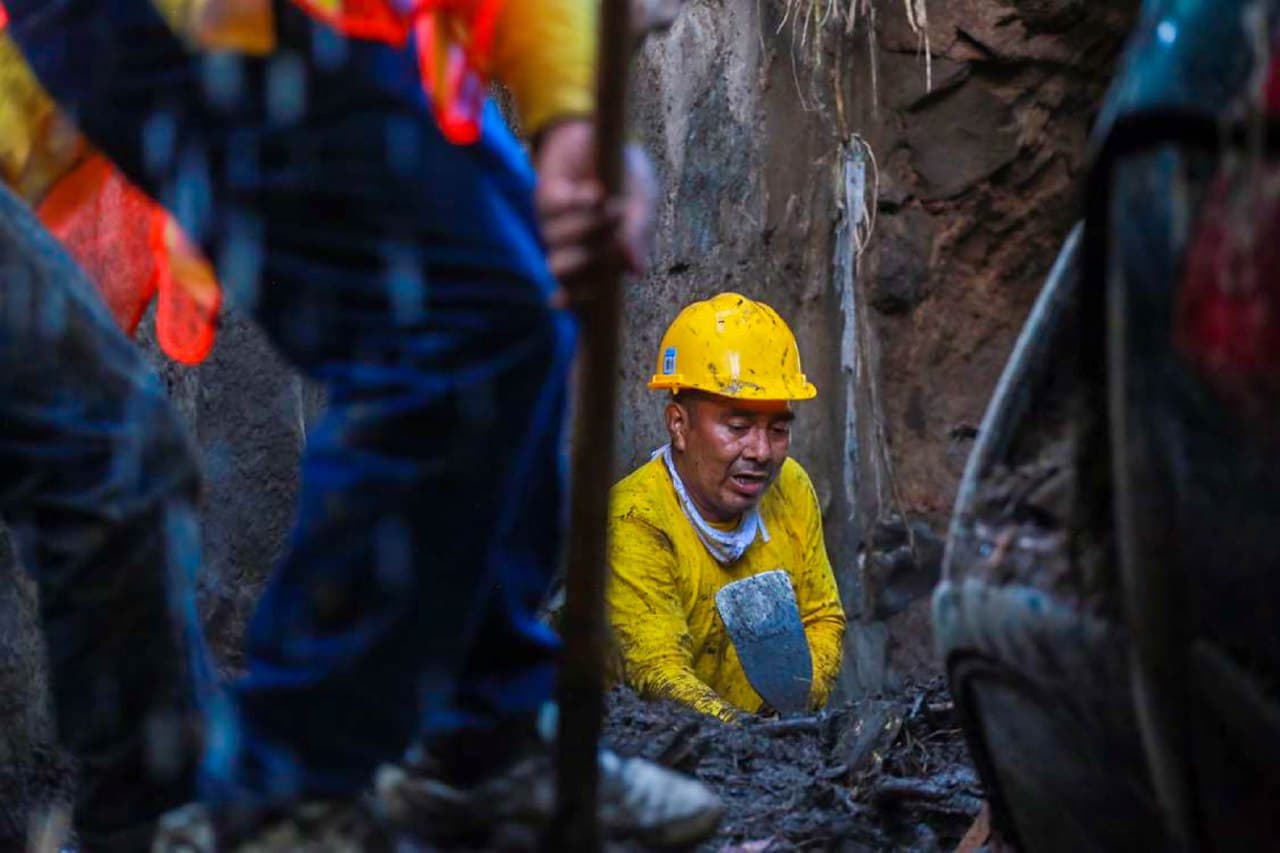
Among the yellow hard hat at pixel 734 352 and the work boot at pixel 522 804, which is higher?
Result: the yellow hard hat at pixel 734 352

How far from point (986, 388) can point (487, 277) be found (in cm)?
489

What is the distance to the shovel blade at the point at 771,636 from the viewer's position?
5.81 metres


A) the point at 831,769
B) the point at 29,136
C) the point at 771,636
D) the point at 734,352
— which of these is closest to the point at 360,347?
the point at 29,136

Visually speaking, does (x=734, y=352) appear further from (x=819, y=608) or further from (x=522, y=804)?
(x=522, y=804)

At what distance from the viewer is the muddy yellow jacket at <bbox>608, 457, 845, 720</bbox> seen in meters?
5.72

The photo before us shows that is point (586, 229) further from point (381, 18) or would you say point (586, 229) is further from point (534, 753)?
point (534, 753)

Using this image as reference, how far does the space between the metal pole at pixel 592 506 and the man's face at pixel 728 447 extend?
13.0 feet

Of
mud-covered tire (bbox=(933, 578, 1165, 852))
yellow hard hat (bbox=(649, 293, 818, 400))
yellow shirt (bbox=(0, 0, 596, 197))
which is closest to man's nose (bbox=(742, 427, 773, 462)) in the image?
yellow hard hat (bbox=(649, 293, 818, 400))

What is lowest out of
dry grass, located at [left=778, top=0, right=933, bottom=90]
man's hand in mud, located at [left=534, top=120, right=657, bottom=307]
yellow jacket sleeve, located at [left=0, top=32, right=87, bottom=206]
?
man's hand in mud, located at [left=534, top=120, right=657, bottom=307]

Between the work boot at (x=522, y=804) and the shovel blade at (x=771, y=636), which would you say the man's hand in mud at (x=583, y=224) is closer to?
the work boot at (x=522, y=804)

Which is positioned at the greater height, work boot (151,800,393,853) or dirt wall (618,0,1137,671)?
dirt wall (618,0,1137,671)

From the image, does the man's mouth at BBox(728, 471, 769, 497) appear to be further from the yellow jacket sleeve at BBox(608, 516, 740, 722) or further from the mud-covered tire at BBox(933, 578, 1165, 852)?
the mud-covered tire at BBox(933, 578, 1165, 852)

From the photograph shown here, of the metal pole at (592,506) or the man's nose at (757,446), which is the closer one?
the metal pole at (592,506)

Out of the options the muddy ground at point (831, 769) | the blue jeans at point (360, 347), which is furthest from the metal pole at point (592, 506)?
the muddy ground at point (831, 769)
